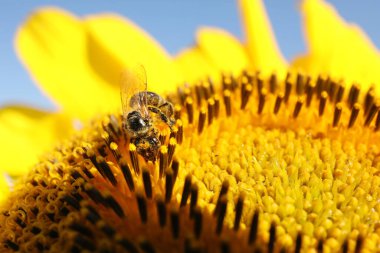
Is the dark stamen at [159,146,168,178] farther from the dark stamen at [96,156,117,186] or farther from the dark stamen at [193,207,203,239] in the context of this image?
the dark stamen at [193,207,203,239]

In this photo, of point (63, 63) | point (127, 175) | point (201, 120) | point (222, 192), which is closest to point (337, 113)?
point (201, 120)

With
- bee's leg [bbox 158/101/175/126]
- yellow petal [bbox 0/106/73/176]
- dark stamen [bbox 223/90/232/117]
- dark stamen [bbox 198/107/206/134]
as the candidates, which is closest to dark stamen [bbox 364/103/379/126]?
dark stamen [bbox 223/90/232/117]

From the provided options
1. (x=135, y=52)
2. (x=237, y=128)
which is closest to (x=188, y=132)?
(x=237, y=128)

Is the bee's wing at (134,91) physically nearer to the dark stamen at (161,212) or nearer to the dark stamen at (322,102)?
the dark stamen at (161,212)

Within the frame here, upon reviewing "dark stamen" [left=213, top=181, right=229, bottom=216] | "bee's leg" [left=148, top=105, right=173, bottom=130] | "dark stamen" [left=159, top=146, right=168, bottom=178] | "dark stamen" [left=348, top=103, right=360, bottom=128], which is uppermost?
"dark stamen" [left=348, top=103, right=360, bottom=128]

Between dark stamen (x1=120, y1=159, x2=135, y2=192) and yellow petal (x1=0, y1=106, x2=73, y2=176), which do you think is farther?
yellow petal (x1=0, y1=106, x2=73, y2=176)

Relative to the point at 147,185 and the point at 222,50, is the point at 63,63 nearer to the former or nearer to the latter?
the point at 222,50
